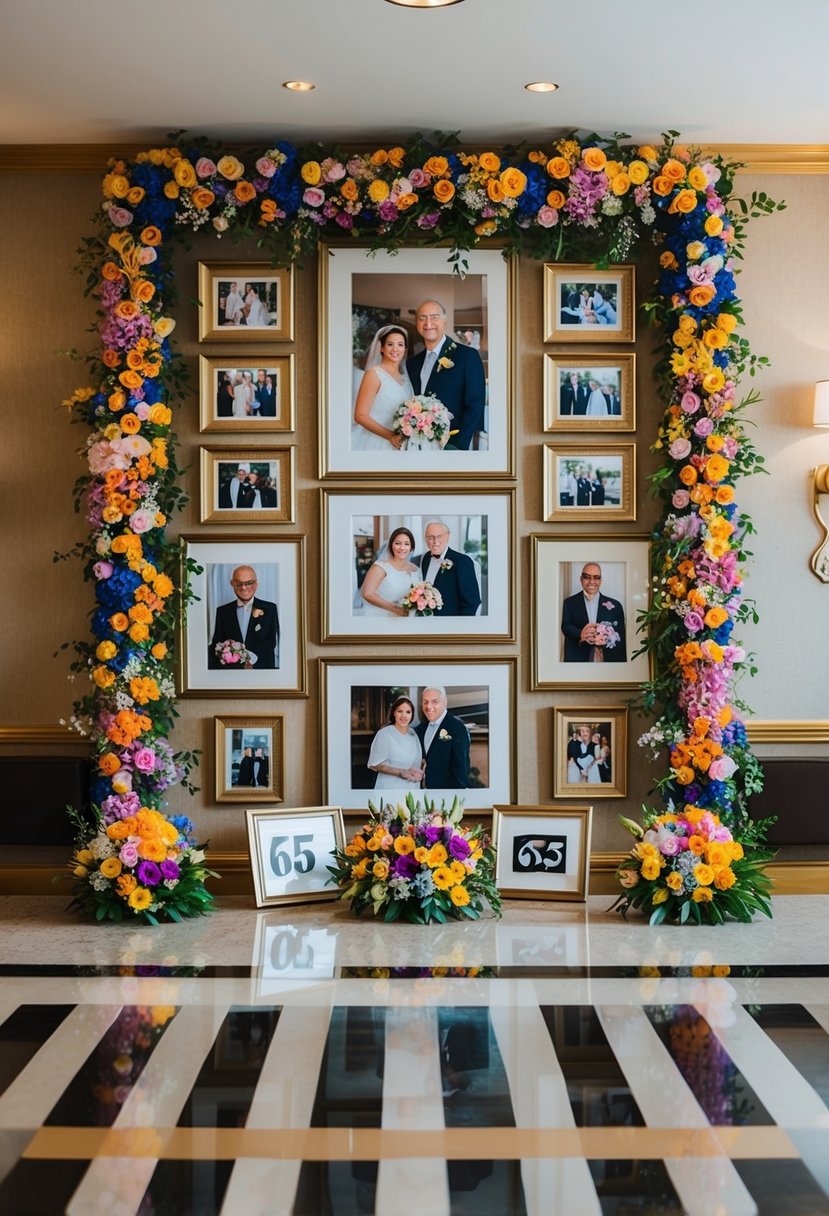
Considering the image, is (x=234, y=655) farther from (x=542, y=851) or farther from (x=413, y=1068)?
(x=413, y=1068)

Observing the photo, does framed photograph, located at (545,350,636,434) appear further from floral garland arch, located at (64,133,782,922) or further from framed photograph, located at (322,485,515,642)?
framed photograph, located at (322,485,515,642)

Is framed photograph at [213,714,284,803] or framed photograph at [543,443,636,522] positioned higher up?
framed photograph at [543,443,636,522]

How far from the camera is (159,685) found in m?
5.61

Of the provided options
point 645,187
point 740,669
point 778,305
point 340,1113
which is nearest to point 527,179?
point 645,187

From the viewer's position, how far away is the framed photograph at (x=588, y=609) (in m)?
5.93

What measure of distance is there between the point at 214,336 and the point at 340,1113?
3.59m

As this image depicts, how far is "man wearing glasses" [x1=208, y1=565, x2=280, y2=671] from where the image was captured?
5891mm

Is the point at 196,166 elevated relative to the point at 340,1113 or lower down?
elevated

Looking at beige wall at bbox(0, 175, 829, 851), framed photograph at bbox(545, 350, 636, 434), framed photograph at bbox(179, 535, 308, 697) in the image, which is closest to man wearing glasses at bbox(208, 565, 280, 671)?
framed photograph at bbox(179, 535, 308, 697)

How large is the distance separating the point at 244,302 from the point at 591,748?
2.56 meters

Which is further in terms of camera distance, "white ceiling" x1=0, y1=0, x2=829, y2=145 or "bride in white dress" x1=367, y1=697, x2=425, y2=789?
"bride in white dress" x1=367, y1=697, x2=425, y2=789

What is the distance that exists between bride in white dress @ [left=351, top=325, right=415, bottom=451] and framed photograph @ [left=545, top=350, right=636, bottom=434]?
66 centimetres

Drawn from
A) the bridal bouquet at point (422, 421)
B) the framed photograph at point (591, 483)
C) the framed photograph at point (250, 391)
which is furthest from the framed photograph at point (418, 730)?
the framed photograph at point (250, 391)

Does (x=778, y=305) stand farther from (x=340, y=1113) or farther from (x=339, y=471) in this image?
(x=340, y=1113)
